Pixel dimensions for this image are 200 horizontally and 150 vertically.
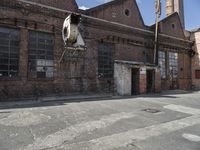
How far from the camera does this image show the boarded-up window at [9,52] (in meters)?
9.70

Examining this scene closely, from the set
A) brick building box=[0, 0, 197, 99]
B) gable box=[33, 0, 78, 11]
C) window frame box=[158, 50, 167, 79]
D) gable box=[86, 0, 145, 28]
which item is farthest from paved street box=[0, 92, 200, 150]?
window frame box=[158, 50, 167, 79]

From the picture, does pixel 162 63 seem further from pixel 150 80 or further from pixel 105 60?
pixel 105 60

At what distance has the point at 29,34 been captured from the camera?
10.5m

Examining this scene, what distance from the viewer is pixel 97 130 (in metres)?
5.17

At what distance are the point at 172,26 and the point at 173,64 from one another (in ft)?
12.7

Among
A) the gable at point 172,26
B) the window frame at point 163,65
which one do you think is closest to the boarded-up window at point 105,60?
the window frame at point 163,65

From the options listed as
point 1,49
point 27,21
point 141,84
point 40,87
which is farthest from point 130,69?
point 1,49

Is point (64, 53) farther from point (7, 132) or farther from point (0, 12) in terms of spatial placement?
point (7, 132)

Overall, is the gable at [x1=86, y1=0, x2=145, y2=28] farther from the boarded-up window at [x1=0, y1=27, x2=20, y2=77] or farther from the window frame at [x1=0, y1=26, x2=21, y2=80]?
the boarded-up window at [x1=0, y1=27, x2=20, y2=77]

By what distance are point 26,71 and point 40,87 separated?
3.87 ft

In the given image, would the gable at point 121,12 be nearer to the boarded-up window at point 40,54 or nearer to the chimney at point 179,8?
the boarded-up window at point 40,54

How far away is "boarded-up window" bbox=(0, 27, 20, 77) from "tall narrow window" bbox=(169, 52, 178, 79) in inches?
555

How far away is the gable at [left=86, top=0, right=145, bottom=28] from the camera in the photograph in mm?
13312

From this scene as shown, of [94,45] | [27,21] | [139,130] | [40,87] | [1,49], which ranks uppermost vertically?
[27,21]
